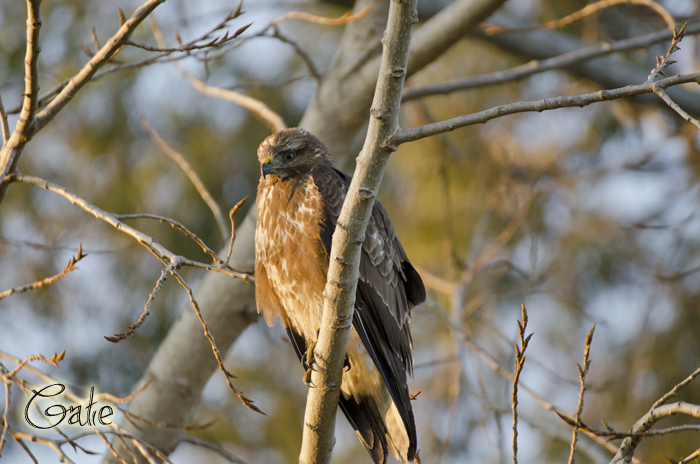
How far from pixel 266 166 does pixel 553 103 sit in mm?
1860

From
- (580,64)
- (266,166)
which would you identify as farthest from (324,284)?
(580,64)

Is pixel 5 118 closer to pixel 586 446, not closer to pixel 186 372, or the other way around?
pixel 186 372

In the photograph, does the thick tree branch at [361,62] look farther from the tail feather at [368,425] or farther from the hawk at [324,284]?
the tail feather at [368,425]

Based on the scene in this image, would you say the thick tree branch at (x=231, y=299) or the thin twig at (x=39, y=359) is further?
the thick tree branch at (x=231, y=299)

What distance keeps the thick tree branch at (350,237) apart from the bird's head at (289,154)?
1.18 m

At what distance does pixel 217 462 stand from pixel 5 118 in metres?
7.74

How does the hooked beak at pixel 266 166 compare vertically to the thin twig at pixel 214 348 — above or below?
above

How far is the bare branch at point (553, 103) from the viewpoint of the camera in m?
1.76

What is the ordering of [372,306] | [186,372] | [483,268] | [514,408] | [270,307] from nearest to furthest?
[514,408] < [372,306] < [270,307] < [186,372] < [483,268]

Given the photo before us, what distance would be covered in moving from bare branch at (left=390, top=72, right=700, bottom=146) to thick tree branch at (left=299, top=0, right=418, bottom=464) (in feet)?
0.37

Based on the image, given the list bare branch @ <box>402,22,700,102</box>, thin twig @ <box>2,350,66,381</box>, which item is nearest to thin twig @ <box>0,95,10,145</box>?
thin twig @ <box>2,350,66,381</box>

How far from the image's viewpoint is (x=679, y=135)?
21.2 feet

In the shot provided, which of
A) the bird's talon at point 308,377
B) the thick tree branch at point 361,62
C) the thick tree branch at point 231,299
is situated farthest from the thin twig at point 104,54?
the thick tree branch at point 361,62

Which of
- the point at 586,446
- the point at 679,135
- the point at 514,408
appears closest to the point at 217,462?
the point at 586,446
